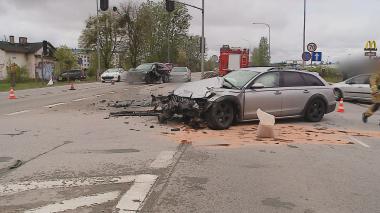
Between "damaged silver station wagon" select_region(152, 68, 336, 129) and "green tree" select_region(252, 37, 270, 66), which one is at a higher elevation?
"green tree" select_region(252, 37, 270, 66)

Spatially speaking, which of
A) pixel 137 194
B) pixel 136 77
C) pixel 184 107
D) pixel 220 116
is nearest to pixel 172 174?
pixel 137 194

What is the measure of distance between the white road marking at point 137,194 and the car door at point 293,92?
6.76m

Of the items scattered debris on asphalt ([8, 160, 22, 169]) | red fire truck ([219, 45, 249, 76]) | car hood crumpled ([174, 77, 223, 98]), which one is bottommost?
scattered debris on asphalt ([8, 160, 22, 169])

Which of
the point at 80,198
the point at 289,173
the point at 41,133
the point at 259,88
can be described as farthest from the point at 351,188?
the point at 41,133

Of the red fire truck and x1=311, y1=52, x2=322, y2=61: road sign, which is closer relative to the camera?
x1=311, y1=52, x2=322, y2=61: road sign

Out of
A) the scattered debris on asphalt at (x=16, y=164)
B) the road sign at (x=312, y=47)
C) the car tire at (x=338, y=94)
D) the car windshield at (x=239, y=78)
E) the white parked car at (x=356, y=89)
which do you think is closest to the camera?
the scattered debris on asphalt at (x=16, y=164)

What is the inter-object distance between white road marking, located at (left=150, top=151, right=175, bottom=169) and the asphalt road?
0.6 inches

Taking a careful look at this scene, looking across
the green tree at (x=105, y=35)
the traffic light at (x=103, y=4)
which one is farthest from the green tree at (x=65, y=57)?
the traffic light at (x=103, y=4)

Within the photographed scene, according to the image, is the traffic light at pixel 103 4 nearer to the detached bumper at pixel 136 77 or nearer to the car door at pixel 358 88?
the detached bumper at pixel 136 77

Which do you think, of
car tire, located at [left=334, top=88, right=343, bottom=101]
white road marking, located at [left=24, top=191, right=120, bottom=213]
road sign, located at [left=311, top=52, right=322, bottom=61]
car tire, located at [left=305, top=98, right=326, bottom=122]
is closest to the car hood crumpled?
car tire, located at [left=305, top=98, right=326, bottom=122]

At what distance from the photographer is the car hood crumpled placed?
37.2 ft

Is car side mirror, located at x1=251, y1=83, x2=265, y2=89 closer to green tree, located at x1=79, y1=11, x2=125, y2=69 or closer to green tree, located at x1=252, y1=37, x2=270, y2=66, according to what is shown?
green tree, located at x1=79, y1=11, x2=125, y2=69

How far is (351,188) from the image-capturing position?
6.22m

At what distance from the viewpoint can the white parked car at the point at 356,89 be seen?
69.4 ft
